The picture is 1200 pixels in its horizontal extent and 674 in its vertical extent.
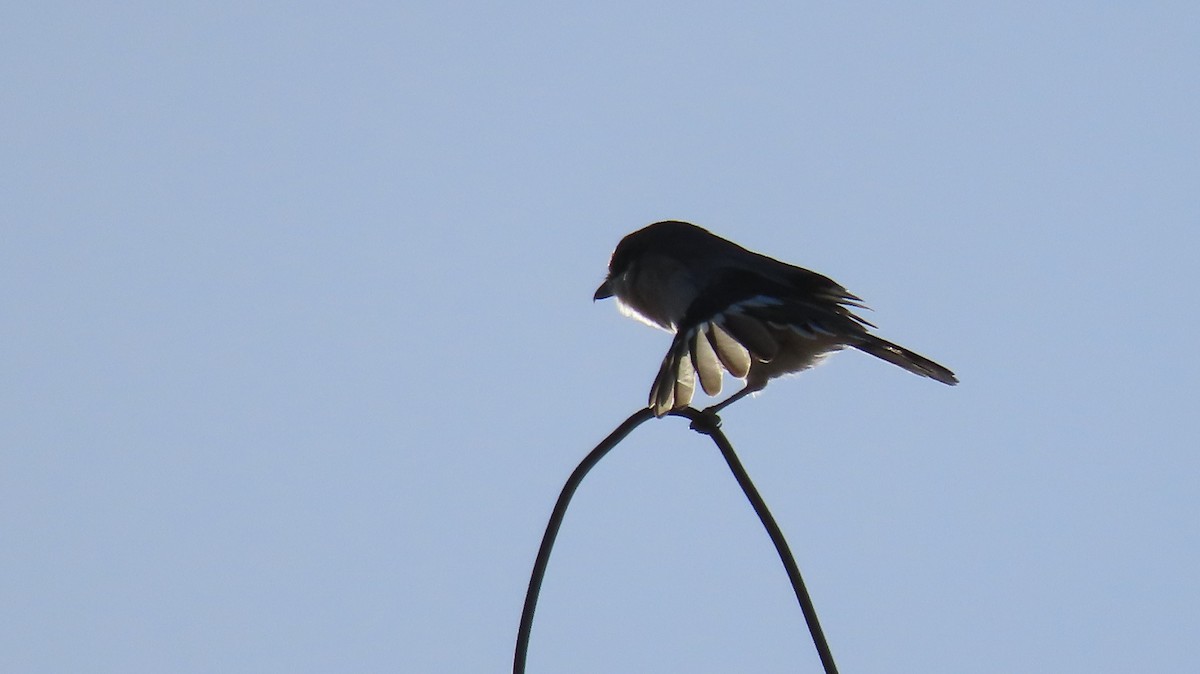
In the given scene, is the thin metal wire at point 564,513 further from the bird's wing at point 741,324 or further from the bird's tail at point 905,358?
the bird's tail at point 905,358

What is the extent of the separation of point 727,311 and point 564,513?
246 centimetres

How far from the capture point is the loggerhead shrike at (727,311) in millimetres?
4973

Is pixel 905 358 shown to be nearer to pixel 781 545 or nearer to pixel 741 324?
pixel 741 324

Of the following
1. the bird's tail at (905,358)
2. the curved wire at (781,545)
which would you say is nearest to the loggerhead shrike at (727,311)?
the bird's tail at (905,358)

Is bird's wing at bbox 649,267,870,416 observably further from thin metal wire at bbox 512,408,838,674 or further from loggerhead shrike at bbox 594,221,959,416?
thin metal wire at bbox 512,408,838,674

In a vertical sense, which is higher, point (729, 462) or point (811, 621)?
point (729, 462)

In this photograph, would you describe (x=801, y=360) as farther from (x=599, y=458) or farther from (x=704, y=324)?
(x=599, y=458)

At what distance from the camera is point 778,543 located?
3.08 metres

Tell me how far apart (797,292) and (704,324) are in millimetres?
721

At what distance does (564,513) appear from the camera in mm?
3070

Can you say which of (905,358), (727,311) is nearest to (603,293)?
(727,311)

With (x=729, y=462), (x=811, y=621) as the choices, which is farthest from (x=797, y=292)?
(x=811, y=621)

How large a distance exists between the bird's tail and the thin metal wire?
189cm

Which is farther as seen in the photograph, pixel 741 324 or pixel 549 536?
pixel 741 324
